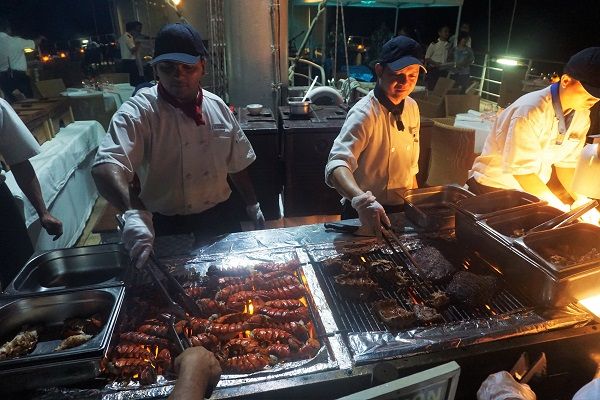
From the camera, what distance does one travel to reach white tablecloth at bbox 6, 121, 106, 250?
17.0 feet

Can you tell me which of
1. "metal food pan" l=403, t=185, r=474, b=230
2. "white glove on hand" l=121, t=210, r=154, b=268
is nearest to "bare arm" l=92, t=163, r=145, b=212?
"white glove on hand" l=121, t=210, r=154, b=268

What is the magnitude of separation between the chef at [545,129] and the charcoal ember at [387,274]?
1.76 meters

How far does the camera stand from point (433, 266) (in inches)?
107

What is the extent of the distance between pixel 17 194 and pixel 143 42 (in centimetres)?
829

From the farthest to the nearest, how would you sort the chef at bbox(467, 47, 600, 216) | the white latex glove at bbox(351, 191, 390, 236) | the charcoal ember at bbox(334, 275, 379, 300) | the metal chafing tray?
the chef at bbox(467, 47, 600, 216)
the white latex glove at bbox(351, 191, 390, 236)
the charcoal ember at bbox(334, 275, 379, 300)
the metal chafing tray

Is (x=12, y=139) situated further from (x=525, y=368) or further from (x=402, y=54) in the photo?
(x=525, y=368)

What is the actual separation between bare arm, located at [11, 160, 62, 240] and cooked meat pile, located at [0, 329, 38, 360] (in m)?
2.38

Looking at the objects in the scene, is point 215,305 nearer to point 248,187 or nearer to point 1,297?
point 1,297

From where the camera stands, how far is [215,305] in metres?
2.41

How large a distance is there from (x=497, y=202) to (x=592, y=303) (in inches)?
41.2

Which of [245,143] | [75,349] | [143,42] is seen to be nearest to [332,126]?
[245,143]

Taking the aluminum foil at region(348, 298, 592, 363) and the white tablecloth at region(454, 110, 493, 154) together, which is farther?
the white tablecloth at region(454, 110, 493, 154)

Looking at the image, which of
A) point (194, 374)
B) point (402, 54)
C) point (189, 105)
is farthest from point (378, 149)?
point (194, 374)

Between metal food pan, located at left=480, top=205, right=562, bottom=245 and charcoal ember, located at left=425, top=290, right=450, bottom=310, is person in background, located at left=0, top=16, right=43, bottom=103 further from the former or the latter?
metal food pan, located at left=480, top=205, right=562, bottom=245
